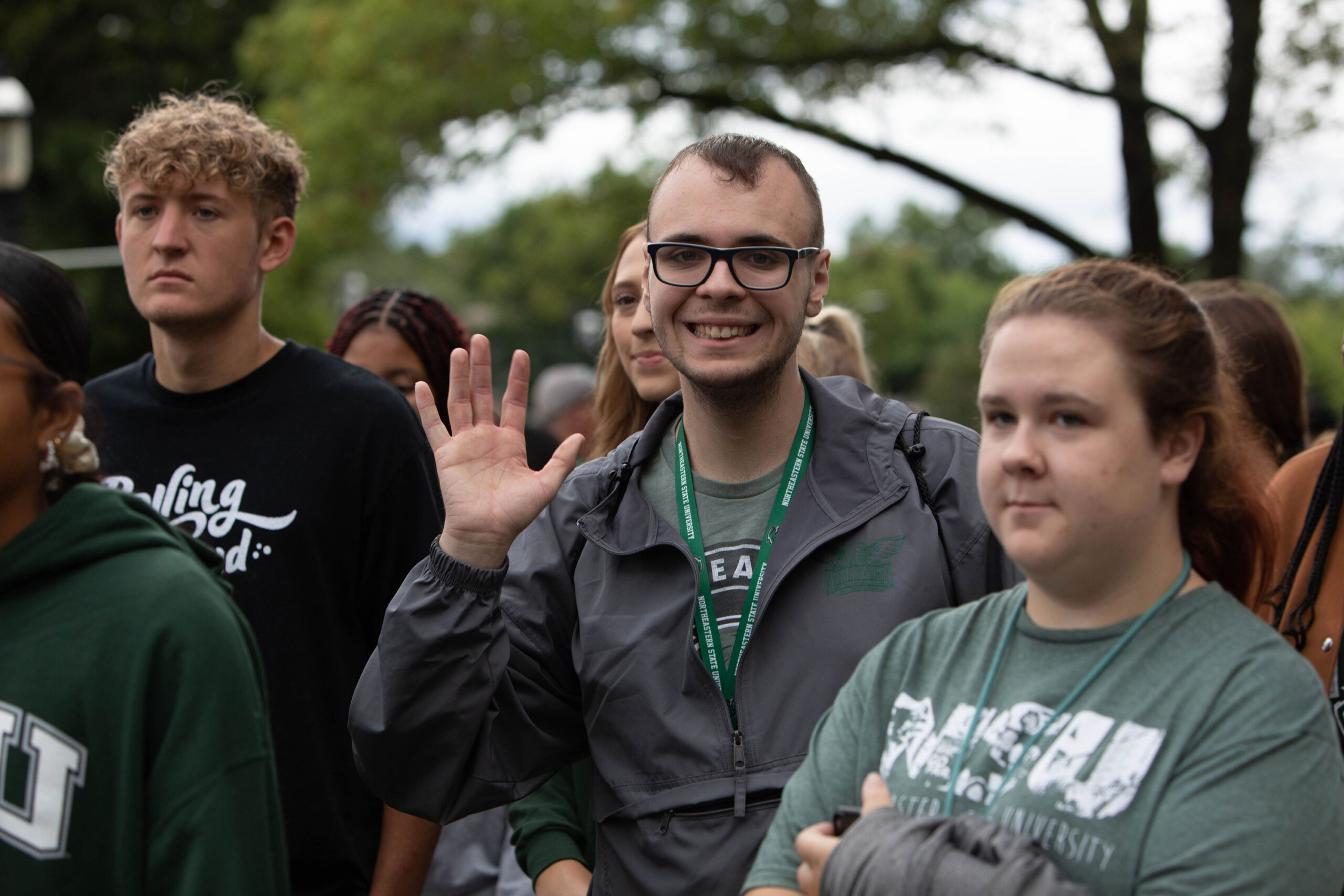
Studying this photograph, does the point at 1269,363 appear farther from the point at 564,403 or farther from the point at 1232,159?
the point at 1232,159

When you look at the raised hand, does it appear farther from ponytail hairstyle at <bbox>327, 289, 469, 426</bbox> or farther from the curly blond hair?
ponytail hairstyle at <bbox>327, 289, 469, 426</bbox>

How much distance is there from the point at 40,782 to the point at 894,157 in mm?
10359

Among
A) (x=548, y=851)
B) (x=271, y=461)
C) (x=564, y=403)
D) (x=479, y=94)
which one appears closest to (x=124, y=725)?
(x=271, y=461)

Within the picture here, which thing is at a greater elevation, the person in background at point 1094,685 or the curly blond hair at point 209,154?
the curly blond hair at point 209,154

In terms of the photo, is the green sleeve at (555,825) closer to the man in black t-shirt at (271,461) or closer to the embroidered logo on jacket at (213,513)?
the man in black t-shirt at (271,461)

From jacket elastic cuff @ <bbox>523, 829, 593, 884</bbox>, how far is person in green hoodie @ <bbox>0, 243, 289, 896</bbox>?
1.31 meters

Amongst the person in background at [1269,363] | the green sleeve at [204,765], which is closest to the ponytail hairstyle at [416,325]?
the person in background at [1269,363]

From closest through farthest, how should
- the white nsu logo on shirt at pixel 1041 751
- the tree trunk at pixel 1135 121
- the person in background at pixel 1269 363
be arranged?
1. the white nsu logo on shirt at pixel 1041 751
2. the person in background at pixel 1269 363
3. the tree trunk at pixel 1135 121

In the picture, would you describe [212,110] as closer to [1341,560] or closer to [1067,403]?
[1067,403]

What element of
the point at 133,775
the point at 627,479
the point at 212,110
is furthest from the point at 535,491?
the point at 212,110

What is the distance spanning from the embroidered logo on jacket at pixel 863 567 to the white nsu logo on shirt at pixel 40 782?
1.44 m

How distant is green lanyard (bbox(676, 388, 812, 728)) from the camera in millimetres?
2664

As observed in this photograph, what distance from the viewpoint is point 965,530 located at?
269 cm

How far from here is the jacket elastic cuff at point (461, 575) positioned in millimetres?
2621
